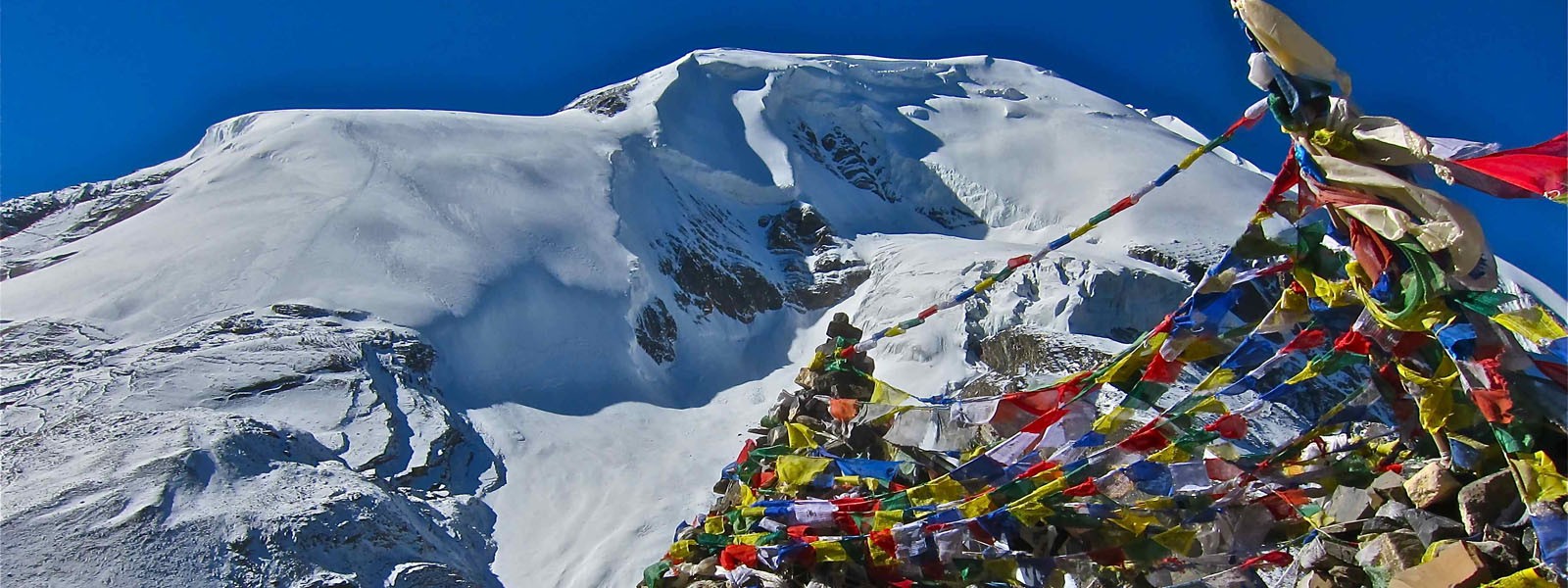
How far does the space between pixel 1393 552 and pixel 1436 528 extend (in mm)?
184

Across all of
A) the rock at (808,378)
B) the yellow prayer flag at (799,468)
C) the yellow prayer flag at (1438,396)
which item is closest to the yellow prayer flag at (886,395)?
the rock at (808,378)

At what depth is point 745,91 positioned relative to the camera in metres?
60.4

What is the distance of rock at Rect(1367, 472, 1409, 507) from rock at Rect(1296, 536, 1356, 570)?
0.95ft

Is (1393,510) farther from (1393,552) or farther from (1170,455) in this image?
(1170,455)

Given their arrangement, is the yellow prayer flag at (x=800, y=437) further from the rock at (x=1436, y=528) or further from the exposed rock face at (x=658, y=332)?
the exposed rock face at (x=658, y=332)

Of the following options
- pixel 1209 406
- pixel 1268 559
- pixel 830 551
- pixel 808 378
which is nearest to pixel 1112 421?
pixel 1209 406

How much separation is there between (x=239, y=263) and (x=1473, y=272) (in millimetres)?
28860

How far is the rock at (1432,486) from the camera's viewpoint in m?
5.10

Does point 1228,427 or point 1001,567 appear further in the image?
point 1001,567

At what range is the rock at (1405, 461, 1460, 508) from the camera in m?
5.10

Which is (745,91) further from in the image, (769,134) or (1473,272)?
(1473,272)

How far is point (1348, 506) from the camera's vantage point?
225 inches

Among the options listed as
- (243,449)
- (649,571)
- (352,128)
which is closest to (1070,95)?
(352,128)

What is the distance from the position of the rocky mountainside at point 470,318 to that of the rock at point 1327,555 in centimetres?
1343
